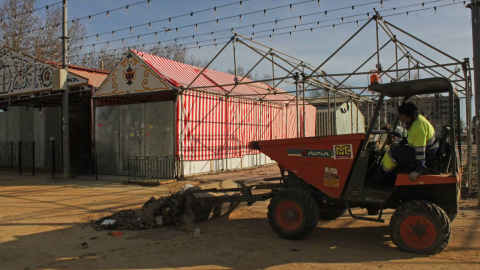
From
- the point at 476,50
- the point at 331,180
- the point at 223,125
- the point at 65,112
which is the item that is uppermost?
the point at 476,50

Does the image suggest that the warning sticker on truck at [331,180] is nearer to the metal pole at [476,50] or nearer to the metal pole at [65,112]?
the metal pole at [476,50]

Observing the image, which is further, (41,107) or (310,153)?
(41,107)

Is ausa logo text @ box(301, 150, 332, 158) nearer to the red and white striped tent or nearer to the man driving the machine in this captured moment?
the man driving the machine

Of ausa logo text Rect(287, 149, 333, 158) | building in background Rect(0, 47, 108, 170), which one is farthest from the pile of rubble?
building in background Rect(0, 47, 108, 170)

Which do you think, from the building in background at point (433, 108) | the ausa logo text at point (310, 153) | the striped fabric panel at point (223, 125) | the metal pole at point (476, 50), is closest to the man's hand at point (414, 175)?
the ausa logo text at point (310, 153)

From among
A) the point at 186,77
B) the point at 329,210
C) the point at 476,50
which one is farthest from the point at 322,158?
the point at 186,77

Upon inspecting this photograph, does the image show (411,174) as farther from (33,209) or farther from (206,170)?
(206,170)

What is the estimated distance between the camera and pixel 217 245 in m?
5.79

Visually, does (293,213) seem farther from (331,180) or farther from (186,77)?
(186,77)

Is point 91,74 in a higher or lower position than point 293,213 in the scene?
higher

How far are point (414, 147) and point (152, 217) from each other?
471 centimetres

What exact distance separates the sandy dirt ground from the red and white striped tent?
5.53 metres

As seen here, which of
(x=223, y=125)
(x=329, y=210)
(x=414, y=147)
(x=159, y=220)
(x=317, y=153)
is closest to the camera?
(x=414, y=147)

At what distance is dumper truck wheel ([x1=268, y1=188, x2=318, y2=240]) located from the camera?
18.5ft
